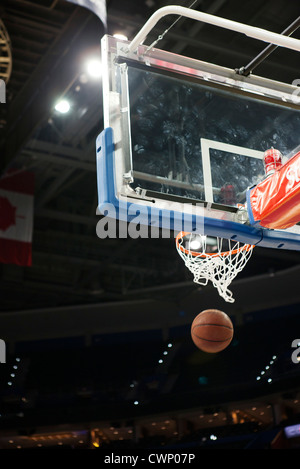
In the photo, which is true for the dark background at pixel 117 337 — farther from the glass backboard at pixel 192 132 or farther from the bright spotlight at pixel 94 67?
the glass backboard at pixel 192 132

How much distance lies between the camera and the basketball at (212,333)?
5.62 m

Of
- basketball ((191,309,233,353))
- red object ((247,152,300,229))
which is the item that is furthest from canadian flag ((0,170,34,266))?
red object ((247,152,300,229))

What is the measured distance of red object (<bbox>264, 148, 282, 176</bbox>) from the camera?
3807 mm

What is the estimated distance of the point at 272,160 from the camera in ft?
12.6

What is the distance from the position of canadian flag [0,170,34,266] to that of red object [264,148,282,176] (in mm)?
5560

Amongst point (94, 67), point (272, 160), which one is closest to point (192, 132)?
point (272, 160)

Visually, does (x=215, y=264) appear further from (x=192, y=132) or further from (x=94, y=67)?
(x=94, y=67)

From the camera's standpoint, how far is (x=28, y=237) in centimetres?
895

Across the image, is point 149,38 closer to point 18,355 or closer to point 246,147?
point 246,147
